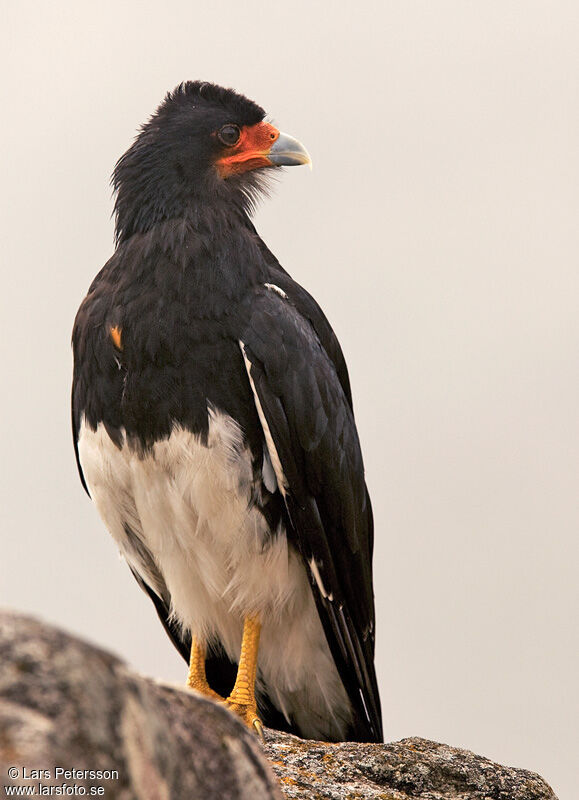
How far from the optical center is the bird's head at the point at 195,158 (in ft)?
18.6

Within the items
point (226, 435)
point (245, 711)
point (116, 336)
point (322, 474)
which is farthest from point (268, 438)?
point (245, 711)

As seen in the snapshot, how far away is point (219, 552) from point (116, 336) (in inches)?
46.4

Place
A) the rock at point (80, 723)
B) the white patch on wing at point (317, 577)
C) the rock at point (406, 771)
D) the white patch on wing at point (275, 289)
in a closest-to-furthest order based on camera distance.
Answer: the rock at point (80, 723), the rock at point (406, 771), the white patch on wing at point (317, 577), the white patch on wing at point (275, 289)

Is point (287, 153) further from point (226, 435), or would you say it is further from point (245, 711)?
point (245, 711)

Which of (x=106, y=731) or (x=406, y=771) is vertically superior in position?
(x=106, y=731)

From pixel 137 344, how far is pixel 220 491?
2.65 feet

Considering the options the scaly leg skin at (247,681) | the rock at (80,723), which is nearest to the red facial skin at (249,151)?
the scaly leg skin at (247,681)

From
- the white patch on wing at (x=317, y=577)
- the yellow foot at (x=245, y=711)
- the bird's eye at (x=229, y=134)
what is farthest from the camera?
the bird's eye at (x=229, y=134)

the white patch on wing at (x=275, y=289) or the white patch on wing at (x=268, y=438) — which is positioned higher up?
the white patch on wing at (x=275, y=289)

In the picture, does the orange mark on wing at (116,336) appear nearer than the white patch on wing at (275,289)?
Yes

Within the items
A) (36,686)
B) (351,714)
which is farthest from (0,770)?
(351,714)

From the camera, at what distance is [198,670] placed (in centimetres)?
573

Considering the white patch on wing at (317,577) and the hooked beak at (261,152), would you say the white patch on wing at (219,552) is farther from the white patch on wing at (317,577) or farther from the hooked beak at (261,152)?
the hooked beak at (261,152)

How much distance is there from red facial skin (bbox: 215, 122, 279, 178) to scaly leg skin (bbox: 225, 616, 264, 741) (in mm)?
2454
